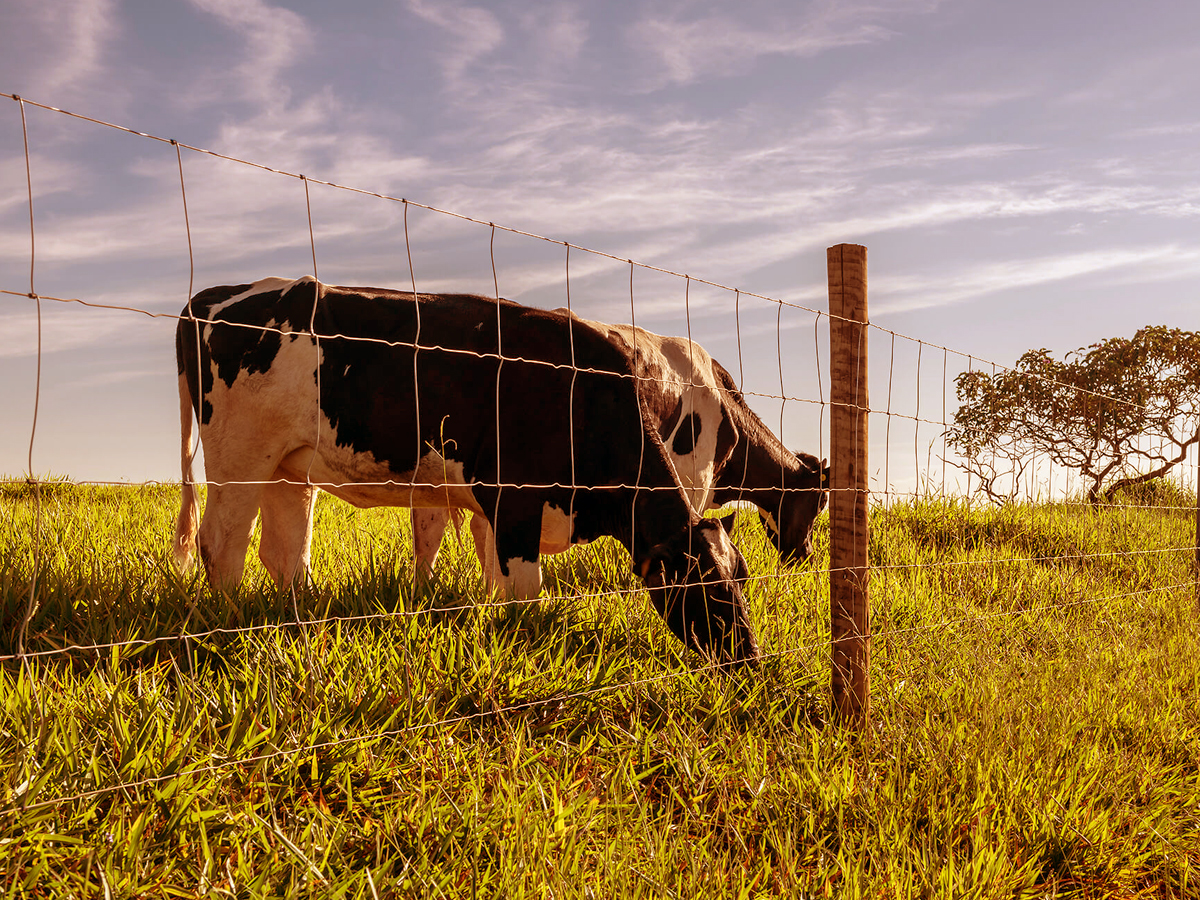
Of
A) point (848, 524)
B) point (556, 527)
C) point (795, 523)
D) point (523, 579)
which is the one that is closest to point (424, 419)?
point (556, 527)

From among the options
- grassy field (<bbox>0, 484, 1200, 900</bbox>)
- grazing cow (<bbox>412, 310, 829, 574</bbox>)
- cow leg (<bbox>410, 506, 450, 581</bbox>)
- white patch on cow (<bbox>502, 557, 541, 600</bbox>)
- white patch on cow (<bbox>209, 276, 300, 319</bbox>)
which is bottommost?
grassy field (<bbox>0, 484, 1200, 900</bbox>)

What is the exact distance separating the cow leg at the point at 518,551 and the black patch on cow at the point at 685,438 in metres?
1.79

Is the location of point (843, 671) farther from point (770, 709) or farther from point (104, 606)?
point (104, 606)

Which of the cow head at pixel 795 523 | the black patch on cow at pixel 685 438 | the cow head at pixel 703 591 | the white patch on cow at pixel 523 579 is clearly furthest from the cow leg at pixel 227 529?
the cow head at pixel 795 523

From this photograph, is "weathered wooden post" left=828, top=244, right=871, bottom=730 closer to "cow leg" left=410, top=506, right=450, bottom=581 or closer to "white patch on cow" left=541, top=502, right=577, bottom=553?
"white patch on cow" left=541, top=502, right=577, bottom=553

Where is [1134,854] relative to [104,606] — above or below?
below

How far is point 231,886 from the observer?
2.30 meters

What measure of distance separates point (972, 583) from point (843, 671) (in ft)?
10.5

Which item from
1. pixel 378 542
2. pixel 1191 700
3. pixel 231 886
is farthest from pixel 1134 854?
pixel 378 542

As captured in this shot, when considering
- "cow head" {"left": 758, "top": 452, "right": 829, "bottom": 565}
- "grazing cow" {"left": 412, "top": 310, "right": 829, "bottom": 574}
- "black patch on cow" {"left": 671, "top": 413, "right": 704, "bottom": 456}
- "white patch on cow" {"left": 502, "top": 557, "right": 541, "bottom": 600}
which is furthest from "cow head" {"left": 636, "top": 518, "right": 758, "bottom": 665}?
"cow head" {"left": 758, "top": 452, "right": 829, "bottom": 565}

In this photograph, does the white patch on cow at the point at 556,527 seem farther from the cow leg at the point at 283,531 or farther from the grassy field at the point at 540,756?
the cow leg at the point at 283,531

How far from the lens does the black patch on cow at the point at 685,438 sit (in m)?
6.38

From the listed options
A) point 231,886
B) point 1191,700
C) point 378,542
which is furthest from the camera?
point 378,542

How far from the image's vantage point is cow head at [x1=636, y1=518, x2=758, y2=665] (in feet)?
13.5
